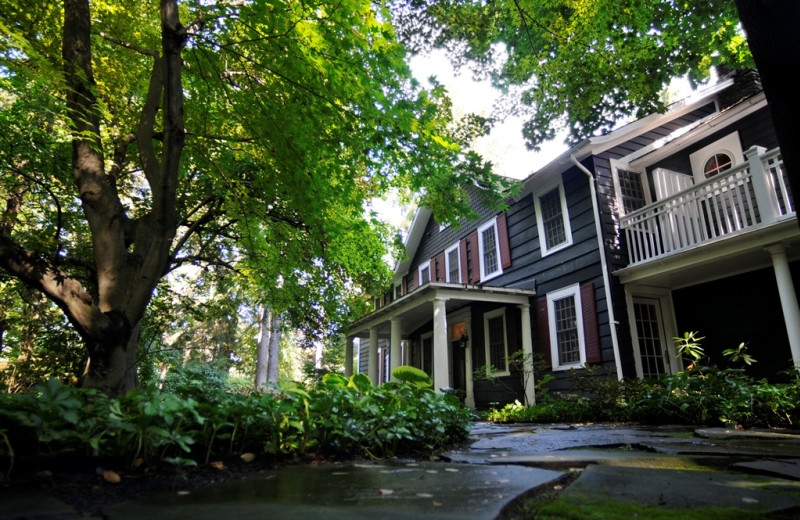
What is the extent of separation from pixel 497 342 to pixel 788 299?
21.3 feet

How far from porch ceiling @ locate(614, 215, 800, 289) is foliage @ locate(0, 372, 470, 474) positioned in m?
5.91

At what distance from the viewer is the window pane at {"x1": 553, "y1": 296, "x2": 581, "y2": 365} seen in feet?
31.3

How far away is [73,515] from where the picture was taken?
4.70 feet

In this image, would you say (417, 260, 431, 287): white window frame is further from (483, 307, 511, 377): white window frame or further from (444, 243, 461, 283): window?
(483, 307, 511, 377): white window frame

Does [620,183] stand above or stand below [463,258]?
above

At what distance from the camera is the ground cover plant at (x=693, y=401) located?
5.18m

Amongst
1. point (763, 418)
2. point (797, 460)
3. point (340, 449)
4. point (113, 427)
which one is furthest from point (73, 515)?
point (763, 418)

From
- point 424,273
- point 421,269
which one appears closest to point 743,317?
point 424,273

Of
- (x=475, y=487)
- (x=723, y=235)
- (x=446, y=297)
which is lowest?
(x=475, y=487)

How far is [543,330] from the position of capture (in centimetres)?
1038

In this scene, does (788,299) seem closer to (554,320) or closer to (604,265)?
(604,265)

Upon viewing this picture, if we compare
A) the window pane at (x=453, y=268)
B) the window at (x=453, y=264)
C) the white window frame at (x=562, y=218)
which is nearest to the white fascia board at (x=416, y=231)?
the window at (x=453, y=264)

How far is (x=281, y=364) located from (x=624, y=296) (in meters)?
30.7

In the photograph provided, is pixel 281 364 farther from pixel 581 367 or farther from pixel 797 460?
pixel 797 460
